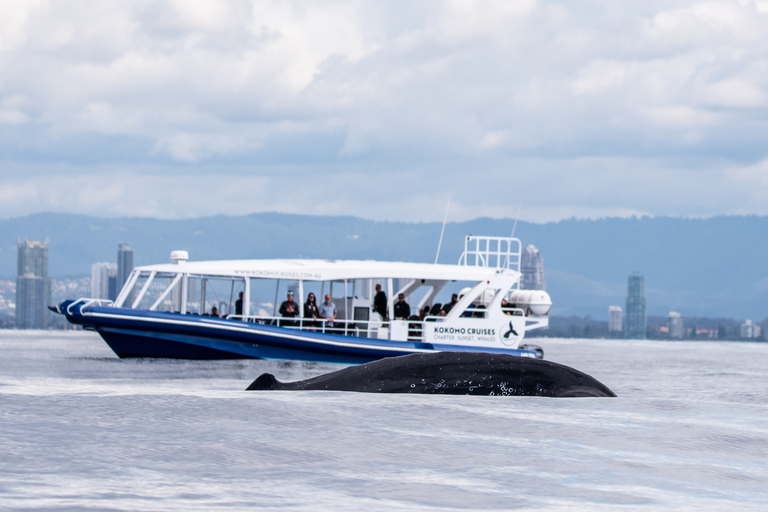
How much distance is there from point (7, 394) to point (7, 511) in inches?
357

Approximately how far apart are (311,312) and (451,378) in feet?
47.8

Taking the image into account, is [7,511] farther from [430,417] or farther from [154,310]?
[154,310]

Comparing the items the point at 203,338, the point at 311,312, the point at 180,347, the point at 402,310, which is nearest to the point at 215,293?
the point at 203,338

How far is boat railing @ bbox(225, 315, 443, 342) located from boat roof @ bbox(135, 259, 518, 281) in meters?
1.27

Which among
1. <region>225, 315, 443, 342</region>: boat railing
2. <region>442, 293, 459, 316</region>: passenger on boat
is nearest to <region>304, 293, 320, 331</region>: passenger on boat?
<region>225, 315, 443, 342</region>: boat railing

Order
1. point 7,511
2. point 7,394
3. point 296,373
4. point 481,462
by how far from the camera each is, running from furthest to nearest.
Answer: point 296,373, point 7,394, point 481,462, point 7,511

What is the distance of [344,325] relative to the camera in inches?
1214

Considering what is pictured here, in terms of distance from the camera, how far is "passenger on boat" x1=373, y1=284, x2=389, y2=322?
102 ft

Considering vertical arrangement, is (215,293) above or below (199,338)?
above

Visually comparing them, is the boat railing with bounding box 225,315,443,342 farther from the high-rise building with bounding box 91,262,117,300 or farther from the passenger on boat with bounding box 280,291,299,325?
the high-rise building with bounding box 91,262,117,300

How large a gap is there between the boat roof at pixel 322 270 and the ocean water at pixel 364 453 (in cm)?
1317

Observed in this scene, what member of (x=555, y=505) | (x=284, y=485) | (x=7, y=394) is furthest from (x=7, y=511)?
(x=7, y=394)

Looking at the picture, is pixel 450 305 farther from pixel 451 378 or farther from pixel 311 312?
pixel 451 378

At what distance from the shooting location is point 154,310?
96.4ft
